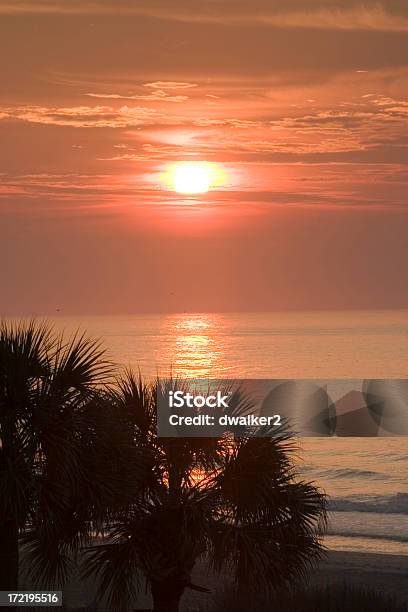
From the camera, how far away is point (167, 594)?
17.9 meters

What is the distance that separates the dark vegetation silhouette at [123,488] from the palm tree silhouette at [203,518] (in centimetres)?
2

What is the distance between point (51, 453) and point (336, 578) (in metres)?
14.0

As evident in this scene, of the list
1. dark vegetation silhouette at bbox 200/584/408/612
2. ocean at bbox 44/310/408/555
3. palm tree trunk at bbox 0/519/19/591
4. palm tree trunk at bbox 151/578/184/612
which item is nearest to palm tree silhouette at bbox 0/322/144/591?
palm tree trunk at bbox 0/519/19/591

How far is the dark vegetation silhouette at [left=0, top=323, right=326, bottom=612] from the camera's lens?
15109 mm

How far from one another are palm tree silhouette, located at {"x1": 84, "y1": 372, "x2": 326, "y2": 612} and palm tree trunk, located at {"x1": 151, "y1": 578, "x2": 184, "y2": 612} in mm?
17

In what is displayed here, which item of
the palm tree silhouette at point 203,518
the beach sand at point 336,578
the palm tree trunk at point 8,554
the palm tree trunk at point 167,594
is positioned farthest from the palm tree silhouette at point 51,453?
the beach sand at point 336,578

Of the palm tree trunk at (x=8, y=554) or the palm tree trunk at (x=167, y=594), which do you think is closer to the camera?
the palm tree trunk at (x=8, y=554)

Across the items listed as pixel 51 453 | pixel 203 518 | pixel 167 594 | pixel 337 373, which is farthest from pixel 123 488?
pixel 337 373

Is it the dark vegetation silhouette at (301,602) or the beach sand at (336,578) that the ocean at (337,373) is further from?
the dark vegetation silhouette at (301,602)

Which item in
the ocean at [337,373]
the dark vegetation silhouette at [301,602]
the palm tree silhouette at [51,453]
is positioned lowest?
the dark vegetation silhouette at [301,602]

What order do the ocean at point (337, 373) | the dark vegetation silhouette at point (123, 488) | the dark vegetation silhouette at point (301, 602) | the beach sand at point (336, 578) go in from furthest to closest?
the ocean at point (337, 373) < the beach sand at point (336, 578) < the dark vegetation silhouette at point (301, 602) < the dark vegetation silhouette at point (123, 488)

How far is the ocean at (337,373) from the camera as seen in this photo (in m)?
43.8

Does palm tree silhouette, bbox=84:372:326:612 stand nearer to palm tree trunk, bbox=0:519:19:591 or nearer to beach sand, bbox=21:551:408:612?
palm tree trunk, bbox=0:519:19:591

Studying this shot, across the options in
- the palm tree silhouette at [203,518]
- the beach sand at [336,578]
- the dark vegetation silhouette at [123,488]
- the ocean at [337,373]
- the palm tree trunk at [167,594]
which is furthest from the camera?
the ocean at [337,373]
